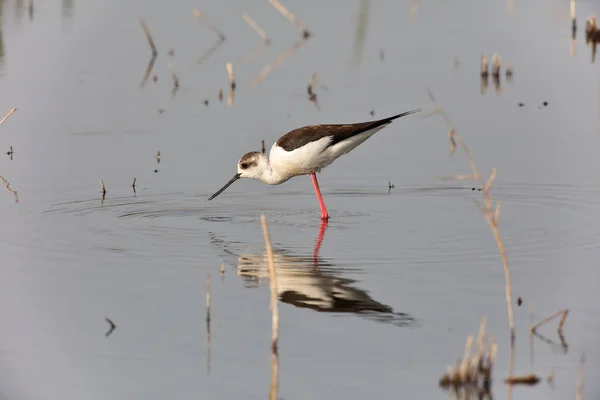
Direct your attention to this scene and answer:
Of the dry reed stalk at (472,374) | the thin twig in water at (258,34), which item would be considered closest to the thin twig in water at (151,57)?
the thin twig in water at (258,34)

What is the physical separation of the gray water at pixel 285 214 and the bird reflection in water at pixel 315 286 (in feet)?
0.11

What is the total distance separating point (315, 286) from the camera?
7.25 meters

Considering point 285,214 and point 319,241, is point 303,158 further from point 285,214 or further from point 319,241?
point 319,241

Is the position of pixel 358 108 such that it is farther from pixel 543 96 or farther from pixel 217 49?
pixel 217 49

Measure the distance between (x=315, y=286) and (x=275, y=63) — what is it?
9461 millimetres

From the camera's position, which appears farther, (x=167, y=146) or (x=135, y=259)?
(x=167, y=146)

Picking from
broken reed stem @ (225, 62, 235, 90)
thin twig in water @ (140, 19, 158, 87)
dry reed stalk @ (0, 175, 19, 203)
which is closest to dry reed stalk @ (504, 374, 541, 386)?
dry reed stalk @ (0, 175, 19, 203)

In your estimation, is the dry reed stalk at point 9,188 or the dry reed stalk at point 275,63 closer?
the dry reed stalk at point 9,188

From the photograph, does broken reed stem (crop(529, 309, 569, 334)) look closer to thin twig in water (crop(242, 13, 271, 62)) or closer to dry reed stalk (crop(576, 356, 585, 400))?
dry reed stalk (crop(576, 356, 585, 400))

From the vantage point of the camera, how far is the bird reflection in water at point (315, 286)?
6.67 m

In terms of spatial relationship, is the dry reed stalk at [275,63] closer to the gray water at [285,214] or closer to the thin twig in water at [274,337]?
the gray water at [285,214]

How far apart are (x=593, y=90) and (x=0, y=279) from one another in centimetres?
919

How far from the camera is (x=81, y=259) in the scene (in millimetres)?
8117

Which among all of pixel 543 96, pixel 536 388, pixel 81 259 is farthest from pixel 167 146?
pixel 536 388
